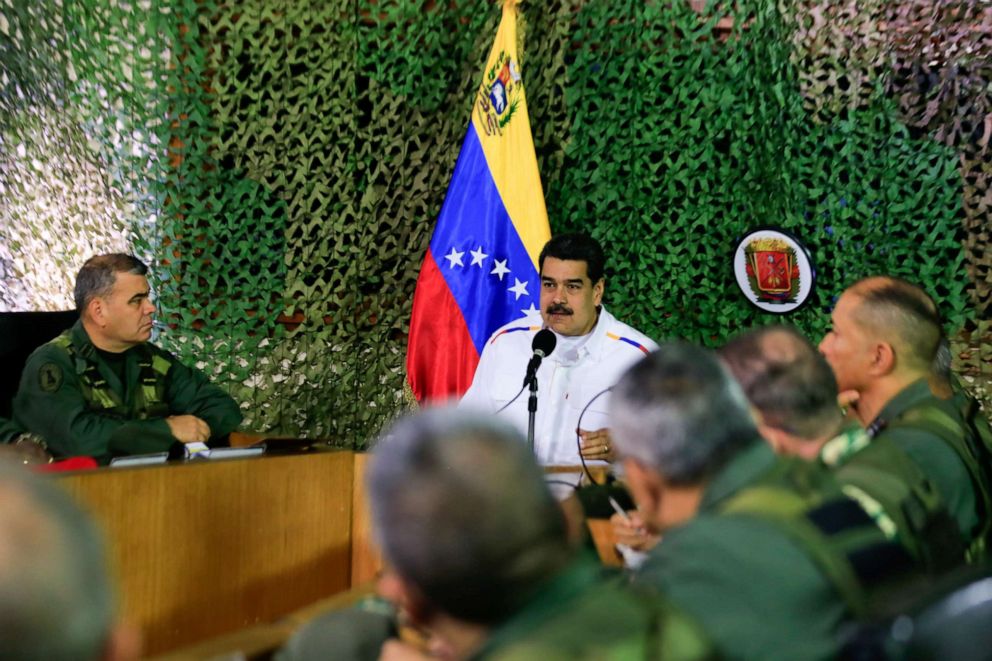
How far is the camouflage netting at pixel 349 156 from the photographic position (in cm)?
470

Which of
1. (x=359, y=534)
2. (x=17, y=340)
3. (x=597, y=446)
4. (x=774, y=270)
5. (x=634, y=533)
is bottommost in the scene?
(x=359, y=534)

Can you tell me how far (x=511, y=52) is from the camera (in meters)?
4.63

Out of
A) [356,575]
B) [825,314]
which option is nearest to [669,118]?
[825,314]

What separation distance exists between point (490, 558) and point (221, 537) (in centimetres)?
170

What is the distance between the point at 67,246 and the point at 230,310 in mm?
944

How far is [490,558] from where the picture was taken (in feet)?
3.44

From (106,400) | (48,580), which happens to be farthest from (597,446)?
(48,580)

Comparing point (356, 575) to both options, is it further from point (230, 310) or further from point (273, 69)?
point (273, 69)

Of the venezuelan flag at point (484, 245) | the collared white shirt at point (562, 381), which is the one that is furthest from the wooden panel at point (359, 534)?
the venezuelan flag at point (484, 245)

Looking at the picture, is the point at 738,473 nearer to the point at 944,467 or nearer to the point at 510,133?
the point at 944,467

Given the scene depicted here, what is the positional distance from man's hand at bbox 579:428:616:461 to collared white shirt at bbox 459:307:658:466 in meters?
0.42

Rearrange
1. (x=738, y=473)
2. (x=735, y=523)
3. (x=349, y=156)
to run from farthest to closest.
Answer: (x=349, y=156) → (x=738, y=473) → (x=735, y=523)

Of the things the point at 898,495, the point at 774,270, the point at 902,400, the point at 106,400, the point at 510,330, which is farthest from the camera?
the point at 774,270

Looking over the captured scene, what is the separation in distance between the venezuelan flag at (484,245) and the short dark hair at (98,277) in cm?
141
